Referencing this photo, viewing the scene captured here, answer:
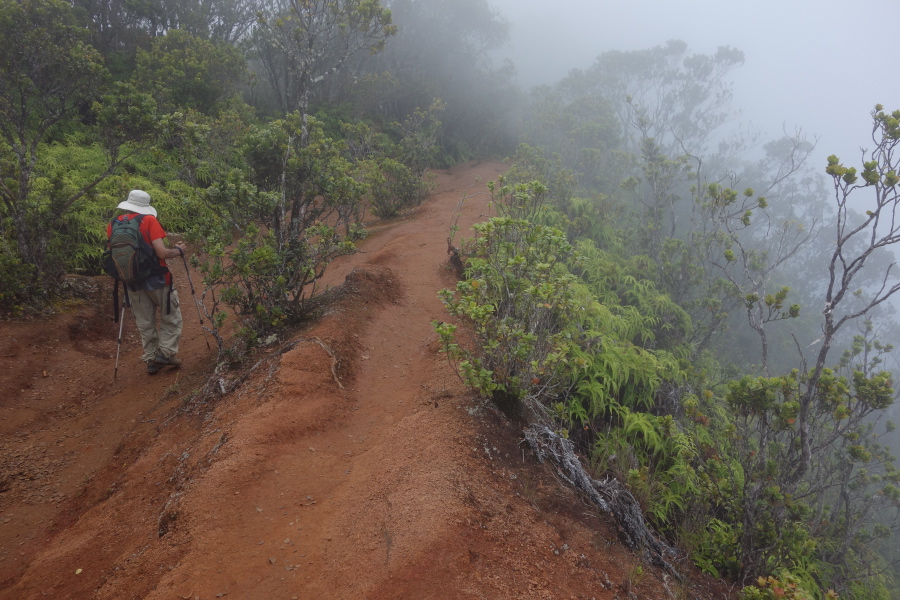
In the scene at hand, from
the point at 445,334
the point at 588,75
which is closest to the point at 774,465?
the point at 445,334

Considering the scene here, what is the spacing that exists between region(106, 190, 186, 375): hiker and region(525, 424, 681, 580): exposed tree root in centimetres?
386

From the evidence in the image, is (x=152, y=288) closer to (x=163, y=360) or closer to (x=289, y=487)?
(x=163, y=360)

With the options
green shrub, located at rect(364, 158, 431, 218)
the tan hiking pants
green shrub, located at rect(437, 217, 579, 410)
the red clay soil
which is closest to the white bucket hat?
the tan hiking pants

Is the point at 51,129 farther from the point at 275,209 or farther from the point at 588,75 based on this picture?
the point at 588,75

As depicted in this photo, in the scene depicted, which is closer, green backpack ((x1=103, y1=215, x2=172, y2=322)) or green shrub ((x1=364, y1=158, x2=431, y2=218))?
green backpack ((x1=103, y1=215, x2=172, y2=322))

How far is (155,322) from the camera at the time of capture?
5371 millimetres

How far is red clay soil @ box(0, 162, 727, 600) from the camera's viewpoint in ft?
8.58

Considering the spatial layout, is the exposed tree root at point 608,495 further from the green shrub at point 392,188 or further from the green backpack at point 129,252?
the green shrub at point 392,188

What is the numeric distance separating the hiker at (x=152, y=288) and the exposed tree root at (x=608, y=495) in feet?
12.7

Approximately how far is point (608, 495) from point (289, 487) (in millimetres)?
2356

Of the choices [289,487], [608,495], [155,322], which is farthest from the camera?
[155,322]

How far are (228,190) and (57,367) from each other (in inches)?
108

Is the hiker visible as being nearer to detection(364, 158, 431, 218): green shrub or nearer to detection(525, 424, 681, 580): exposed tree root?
detection(525, 424, 681, 580): exposed tree root

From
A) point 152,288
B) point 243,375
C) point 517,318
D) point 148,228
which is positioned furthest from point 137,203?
point 517,318
